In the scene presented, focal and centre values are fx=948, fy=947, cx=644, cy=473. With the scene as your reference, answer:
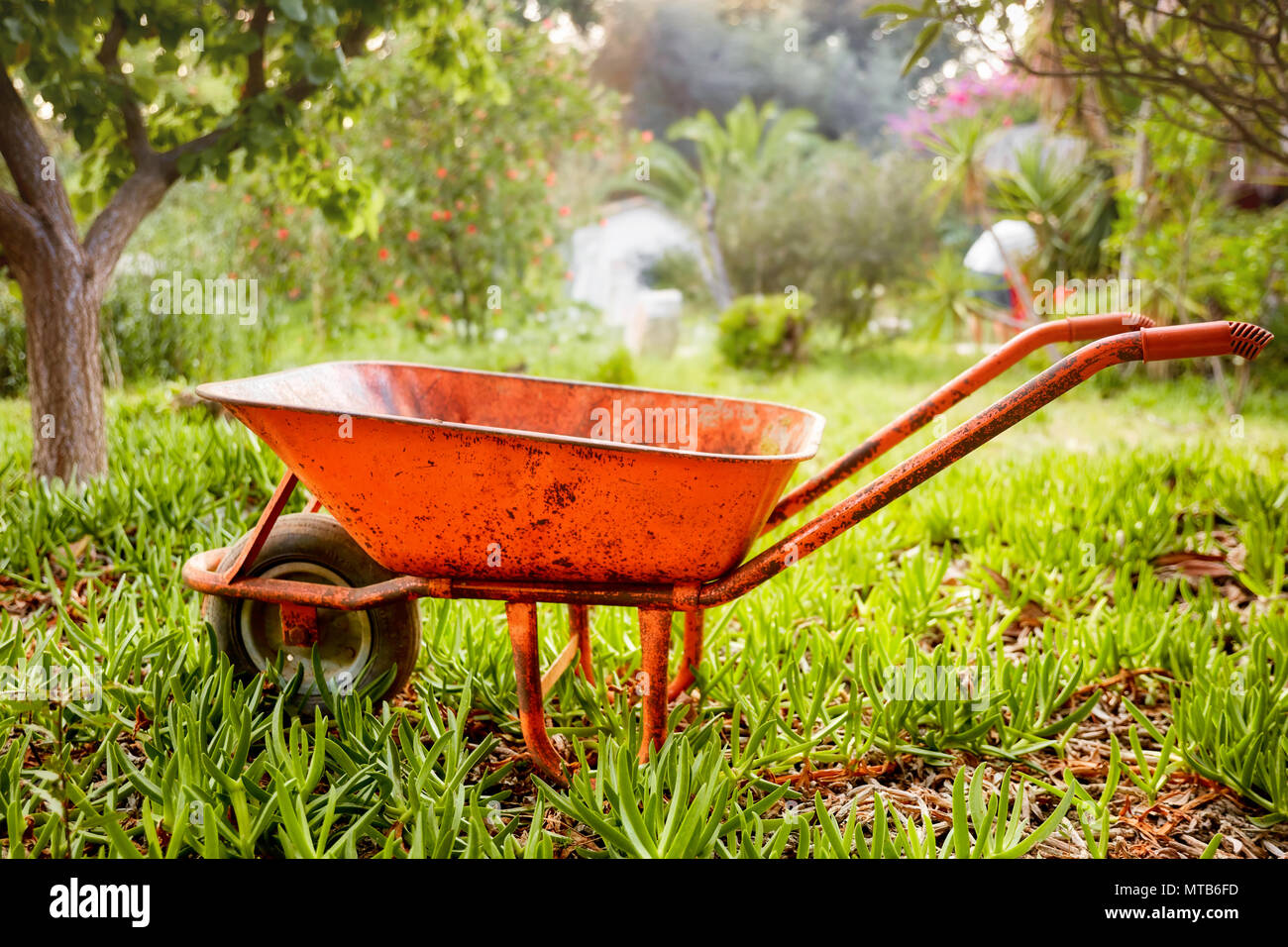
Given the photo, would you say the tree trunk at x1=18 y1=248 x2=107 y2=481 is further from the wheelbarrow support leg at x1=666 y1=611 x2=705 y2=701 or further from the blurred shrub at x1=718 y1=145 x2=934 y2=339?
the blurred shrub at x1=718 y1=145 x2=934 y2=339

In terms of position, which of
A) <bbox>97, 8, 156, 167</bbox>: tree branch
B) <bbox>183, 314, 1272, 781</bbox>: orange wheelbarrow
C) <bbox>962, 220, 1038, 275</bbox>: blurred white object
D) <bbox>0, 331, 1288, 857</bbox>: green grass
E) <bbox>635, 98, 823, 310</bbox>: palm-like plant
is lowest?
<bbox>0, 331, 1288, 857</bbox>: green grass

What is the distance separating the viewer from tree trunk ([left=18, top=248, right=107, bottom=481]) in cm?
270

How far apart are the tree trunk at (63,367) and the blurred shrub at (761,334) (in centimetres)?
422

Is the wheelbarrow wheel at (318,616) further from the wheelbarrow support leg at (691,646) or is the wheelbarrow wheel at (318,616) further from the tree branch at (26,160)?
the tree branch at (26,160)

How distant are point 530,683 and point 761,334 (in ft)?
16.6

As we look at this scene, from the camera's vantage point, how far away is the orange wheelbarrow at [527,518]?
1.38 metres

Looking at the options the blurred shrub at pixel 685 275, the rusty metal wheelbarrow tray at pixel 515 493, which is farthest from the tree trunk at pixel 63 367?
the blurred shrub at pixel 685 275

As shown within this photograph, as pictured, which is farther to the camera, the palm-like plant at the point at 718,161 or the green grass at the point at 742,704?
the palm-like plant at the point at 718,161

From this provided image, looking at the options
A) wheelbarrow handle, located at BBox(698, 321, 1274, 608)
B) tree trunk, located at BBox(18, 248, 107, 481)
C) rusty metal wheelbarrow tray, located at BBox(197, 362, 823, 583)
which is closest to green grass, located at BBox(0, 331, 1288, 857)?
tree trunk, located at BBox(18, 248, 107, 481)

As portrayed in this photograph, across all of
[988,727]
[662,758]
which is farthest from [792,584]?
[662,758]

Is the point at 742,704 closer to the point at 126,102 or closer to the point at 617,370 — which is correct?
the point at 126,102

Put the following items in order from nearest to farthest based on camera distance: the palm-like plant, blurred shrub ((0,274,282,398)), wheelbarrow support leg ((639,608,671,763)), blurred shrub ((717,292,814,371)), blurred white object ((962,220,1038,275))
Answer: wheelbarrow support leg ((639,608,671,763)) < blurred shrub ((0,274,282,398)) < blurred shrub ((717,292,814,371)) < blurred white object ((962,220,1038,275)) < the palm-like plant

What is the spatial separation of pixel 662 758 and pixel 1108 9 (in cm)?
226

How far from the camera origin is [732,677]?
186 cm
